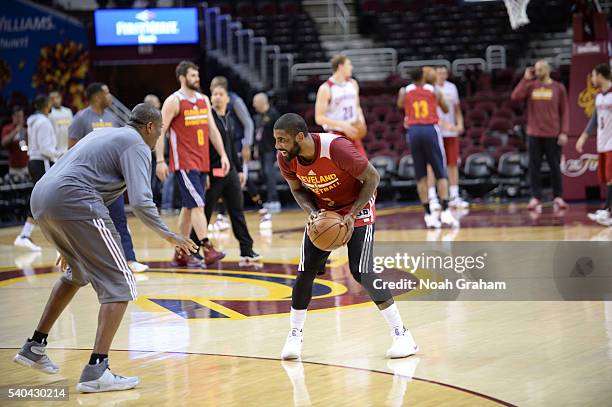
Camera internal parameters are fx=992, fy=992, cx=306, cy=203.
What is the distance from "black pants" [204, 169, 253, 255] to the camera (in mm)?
10312

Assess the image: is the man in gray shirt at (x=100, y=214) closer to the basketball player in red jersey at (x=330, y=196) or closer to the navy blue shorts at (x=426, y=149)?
the basketball player in red jersey at (x=330, y=196)

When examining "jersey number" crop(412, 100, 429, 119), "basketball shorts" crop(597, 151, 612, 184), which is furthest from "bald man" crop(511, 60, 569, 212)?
"jersey number" crop(412, 100, 429, 119)

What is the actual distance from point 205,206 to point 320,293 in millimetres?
2685

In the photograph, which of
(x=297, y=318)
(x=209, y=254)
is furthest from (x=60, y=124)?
(x=297, y=318)

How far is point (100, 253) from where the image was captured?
17.6ft

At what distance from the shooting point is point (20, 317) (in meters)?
7.65

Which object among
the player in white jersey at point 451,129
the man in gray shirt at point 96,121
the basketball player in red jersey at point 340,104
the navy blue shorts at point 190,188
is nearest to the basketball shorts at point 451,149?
the player in white jersey at point 451,129

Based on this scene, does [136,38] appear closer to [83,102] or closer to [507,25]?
[83,102]

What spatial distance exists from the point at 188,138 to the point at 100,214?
15.4 ft

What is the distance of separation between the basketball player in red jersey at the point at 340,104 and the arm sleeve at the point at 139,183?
22.4 feet

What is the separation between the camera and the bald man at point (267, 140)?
16578 mm

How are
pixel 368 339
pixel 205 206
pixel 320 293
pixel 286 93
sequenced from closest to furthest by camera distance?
1. pixel 368 339
2. pixel 320 293
3. pixel 205 206
4. pixel 286 93

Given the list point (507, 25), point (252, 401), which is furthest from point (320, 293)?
point (507, 25)

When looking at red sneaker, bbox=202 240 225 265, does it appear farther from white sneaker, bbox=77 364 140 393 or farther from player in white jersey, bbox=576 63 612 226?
player in white jersey, bbox=576 63 612 226
